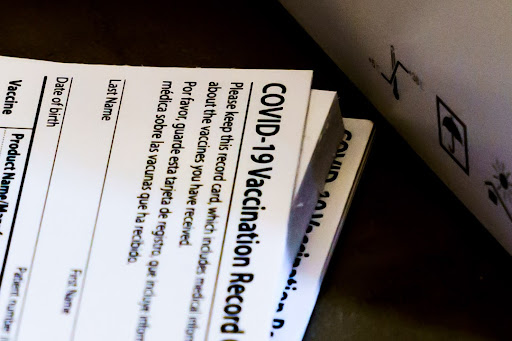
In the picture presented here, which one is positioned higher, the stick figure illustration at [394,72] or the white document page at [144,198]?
the stick figure illustration at [394,72]

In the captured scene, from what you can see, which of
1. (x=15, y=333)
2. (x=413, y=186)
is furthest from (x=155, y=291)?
(x=413, y=186)

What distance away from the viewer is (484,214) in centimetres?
46

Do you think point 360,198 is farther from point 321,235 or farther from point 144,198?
point 144,198

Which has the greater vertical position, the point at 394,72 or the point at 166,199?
the point at 394,72

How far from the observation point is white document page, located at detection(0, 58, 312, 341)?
421mm

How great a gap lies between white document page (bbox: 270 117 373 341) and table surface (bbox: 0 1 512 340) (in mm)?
14

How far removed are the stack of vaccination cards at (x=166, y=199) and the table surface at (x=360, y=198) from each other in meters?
0.02

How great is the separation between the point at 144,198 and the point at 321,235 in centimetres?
12

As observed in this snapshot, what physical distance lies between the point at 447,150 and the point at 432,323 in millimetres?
115

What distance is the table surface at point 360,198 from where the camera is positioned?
45cm

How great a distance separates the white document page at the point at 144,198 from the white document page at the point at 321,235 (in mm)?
35

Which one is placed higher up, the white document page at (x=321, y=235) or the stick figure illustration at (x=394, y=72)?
the stick figure illustration at (x=394, y=72)

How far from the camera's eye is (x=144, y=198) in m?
0.45

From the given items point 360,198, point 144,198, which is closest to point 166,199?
point 144,198
